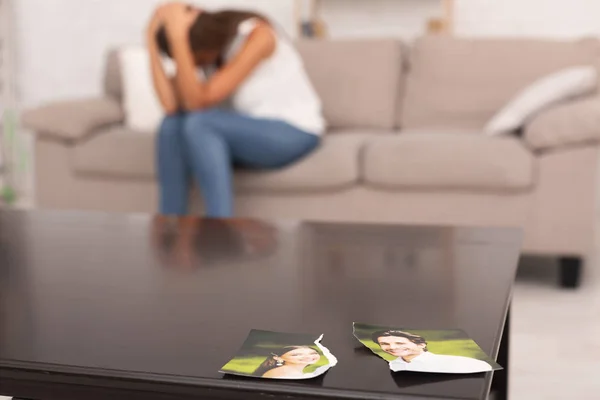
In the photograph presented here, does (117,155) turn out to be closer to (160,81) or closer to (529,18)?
(160,81)

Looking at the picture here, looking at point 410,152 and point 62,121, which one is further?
point 62,121

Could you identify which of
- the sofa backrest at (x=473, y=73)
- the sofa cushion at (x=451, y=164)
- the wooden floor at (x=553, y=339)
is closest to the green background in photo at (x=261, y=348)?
the wooden floor at (x=553, y=339)

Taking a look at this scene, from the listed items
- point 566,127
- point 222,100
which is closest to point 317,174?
point 222,100

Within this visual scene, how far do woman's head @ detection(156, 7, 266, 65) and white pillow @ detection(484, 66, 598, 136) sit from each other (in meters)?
0.90

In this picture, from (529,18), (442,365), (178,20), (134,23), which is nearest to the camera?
(442,365)

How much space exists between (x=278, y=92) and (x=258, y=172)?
276 millimetres

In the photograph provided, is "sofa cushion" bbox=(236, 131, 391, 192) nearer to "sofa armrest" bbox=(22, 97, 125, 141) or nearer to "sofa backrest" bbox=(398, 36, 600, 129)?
"sofa backrest" bbox=(398, 36, 600, 129)

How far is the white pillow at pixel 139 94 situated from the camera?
3.14 m

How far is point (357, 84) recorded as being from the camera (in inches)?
123

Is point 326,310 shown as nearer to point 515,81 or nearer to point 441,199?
point 441,199

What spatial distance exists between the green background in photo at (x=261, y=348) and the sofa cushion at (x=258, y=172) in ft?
5.69

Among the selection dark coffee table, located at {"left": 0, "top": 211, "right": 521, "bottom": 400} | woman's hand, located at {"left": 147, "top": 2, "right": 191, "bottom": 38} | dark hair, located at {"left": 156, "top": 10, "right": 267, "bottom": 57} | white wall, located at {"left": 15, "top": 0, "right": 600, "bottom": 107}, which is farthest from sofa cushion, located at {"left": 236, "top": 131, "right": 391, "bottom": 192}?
white wall, located at {"left": 15, "top": 0, "right": 600, "bottom": 107}

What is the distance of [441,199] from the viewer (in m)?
2.53

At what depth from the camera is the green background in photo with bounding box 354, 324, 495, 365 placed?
79cm
